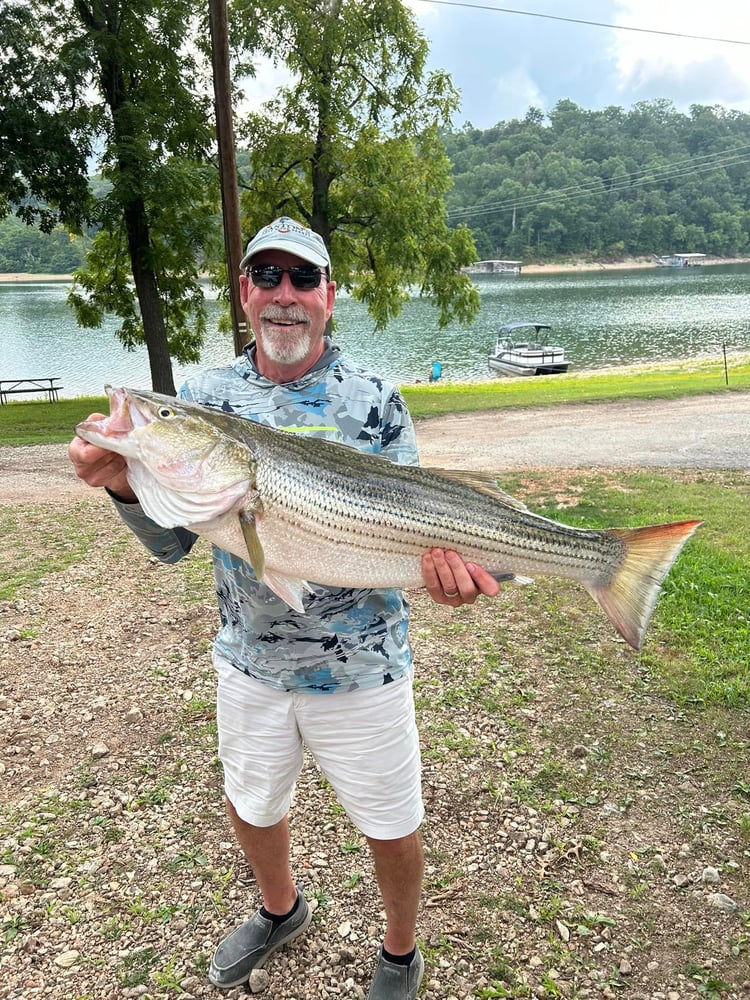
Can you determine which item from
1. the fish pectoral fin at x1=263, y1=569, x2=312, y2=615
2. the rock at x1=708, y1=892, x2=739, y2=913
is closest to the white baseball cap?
the fish pectoral fin at x1=263, y1=569, x2=312, y2=615

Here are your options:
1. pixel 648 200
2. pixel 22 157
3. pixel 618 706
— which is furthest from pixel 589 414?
pixel 648 200

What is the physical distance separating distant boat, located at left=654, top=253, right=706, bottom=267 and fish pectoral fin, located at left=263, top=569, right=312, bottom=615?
13823cm

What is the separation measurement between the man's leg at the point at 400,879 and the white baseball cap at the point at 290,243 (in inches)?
95.7

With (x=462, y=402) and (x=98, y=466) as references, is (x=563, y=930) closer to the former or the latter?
(x=98, y=466)

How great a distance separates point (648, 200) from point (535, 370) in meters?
109

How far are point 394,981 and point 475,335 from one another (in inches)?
2065

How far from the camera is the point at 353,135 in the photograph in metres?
19.9

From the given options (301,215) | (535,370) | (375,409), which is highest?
(301,215)

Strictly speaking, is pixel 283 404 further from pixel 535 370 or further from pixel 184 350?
pixel 535 370

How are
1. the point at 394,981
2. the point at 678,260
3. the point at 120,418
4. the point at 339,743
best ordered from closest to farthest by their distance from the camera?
1. the point at 120,418
2. the point at 339,743
3. the point at 394,981
4. the point at 678,260

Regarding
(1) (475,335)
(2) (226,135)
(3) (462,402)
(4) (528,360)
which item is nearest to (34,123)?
(2) (226,135)

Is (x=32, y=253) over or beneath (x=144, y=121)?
over

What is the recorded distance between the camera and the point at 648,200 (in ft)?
409

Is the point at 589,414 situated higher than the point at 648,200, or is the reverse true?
the point at 648,200
